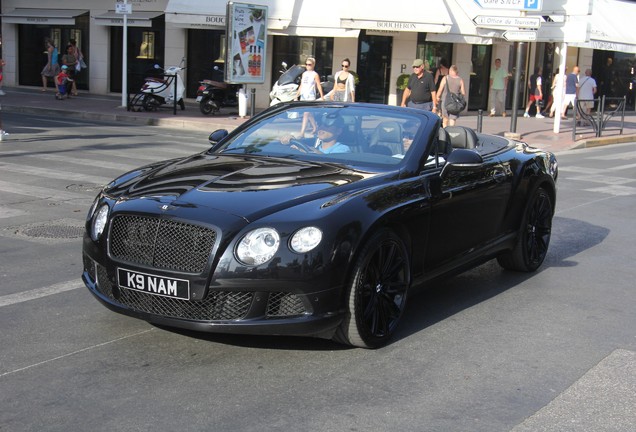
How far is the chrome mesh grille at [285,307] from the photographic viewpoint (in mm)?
4891

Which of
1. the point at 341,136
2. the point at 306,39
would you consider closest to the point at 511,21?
the point at 306,39

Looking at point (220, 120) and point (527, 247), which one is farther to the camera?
point (220, 120)

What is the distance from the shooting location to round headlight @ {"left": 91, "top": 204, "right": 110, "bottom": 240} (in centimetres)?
Answer: 533

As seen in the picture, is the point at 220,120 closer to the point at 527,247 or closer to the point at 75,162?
the point at 75,162

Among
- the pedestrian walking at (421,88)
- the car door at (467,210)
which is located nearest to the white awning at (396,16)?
the pedestrian walking at (421,88)

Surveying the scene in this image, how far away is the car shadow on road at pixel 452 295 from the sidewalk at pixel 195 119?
38.6 ft

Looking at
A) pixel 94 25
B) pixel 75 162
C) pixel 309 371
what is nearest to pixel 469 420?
pixel 309 371

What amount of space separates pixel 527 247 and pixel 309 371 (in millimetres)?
3385

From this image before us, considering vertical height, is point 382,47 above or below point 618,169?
above

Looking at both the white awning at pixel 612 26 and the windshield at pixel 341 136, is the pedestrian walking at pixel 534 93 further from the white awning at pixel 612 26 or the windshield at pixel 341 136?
the windshield at pixel 341 136

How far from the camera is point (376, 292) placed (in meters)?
5.35

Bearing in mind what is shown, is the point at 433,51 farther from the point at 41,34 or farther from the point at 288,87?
the point at 41,34

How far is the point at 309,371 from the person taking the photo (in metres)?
4.93

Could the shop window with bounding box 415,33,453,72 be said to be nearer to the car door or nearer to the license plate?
the car door
